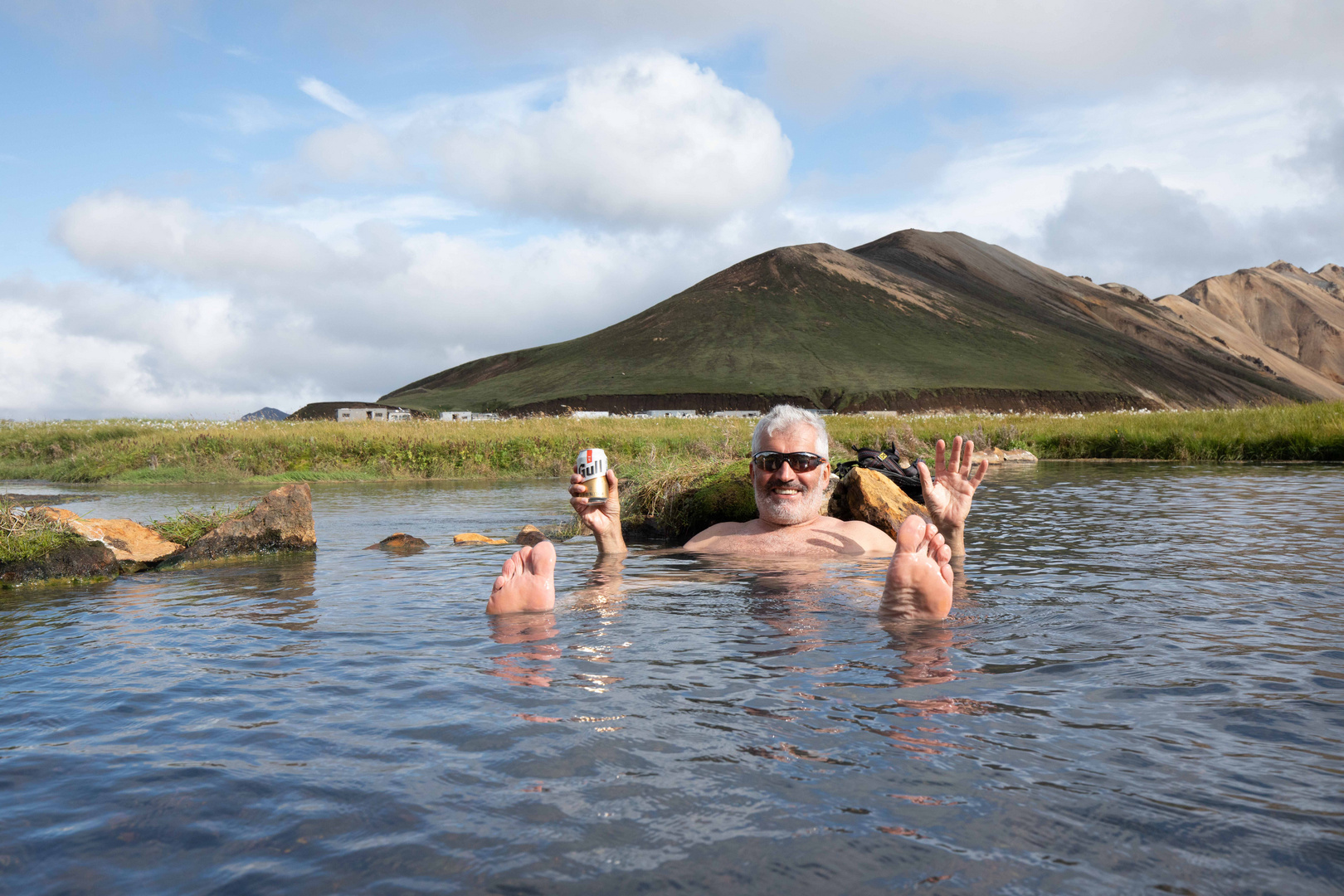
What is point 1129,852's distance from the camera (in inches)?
118

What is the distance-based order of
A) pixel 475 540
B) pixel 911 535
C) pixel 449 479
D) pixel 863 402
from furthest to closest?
pixel 863 402 → pixel 449 479 → pixel 475 540 → pixel 911 535

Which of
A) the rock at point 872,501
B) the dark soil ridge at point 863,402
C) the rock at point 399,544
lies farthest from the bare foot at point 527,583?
the dark soil ridge at point 863,402

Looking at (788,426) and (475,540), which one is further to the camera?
(475,540)

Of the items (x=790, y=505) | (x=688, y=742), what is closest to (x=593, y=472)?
(x=790, y=505)

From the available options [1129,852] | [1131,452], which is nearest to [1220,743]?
[1129,852]

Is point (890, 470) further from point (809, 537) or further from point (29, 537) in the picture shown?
point (29, 537)

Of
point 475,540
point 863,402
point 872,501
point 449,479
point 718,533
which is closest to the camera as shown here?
point 718,533

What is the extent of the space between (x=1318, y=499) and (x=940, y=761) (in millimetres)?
14077

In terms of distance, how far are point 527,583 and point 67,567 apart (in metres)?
6.69

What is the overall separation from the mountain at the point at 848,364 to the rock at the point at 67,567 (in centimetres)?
12657

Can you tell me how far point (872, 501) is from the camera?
36.8ft

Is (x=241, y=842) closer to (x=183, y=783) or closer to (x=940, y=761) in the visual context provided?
(x=183, y=783)

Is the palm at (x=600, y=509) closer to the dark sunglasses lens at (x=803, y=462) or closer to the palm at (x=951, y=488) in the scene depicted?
the dark sunglasses lens at (x=803, y=462)

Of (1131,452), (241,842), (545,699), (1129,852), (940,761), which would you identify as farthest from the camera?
(1131,452)
